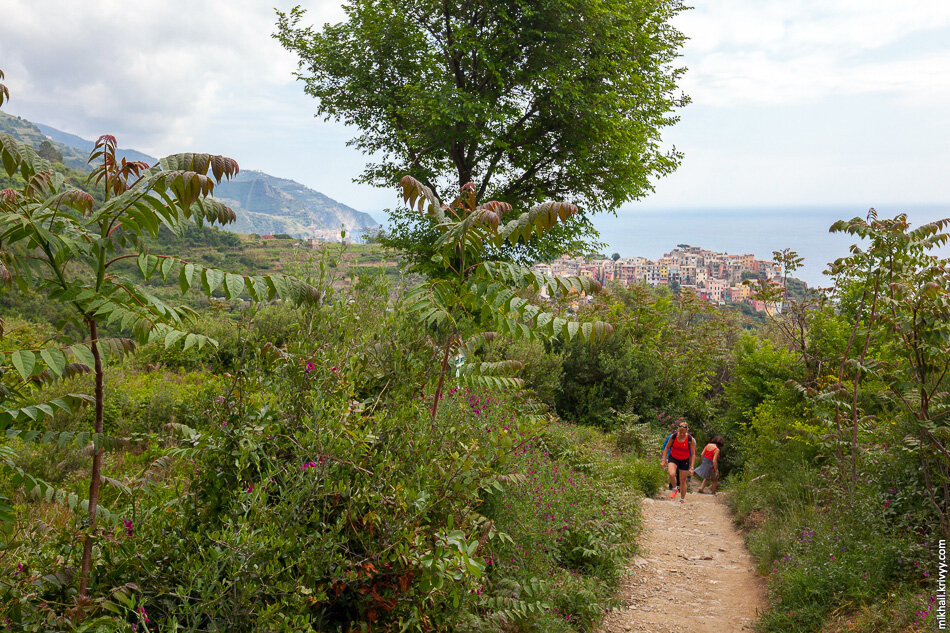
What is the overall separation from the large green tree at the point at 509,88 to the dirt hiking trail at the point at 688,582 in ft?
29.6

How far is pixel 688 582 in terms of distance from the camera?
566cm

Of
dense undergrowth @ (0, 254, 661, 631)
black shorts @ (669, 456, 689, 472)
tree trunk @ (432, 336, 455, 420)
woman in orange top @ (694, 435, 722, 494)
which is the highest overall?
tree trunk @ (432, 336, 455, 420)

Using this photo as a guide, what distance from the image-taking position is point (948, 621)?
3316 mm

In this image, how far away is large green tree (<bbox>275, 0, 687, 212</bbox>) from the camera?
13.1m

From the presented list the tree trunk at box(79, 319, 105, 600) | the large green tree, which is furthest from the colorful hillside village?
the tree trunk at box(79, 319, 105, 600)

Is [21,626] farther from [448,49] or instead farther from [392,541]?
[448,49]

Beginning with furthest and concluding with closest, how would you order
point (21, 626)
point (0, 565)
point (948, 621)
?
point (948, 621)
point (0, 565)
point (21, 626)

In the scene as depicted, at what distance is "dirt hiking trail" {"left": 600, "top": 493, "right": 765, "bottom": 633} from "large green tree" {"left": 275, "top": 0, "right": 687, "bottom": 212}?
9024 millimetres

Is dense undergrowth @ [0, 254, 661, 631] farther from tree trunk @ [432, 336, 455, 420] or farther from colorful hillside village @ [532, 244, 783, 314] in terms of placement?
colorful hillside village @ [532, 244, 783, 314]

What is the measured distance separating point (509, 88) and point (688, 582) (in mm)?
12704

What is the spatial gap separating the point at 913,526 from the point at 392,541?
4.38 metres

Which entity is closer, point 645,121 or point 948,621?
point 948,621

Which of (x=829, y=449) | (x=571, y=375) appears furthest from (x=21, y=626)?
(x=571, y=375)

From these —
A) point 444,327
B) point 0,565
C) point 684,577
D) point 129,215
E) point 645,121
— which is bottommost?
point 684,577
